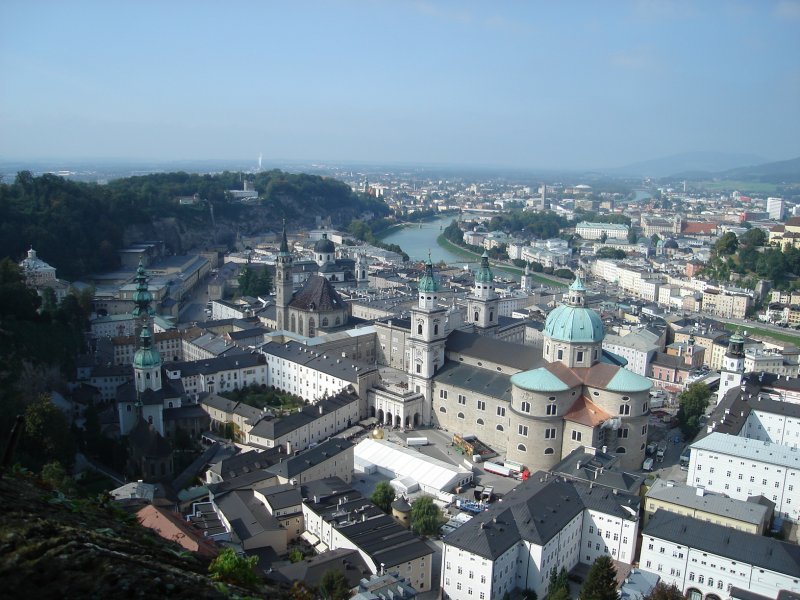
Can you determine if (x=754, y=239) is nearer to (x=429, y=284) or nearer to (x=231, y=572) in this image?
(x=429, y=284)

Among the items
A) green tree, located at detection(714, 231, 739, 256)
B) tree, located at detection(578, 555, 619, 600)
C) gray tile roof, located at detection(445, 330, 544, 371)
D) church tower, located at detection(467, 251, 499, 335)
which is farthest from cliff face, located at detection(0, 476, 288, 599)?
green tree, located at detection(714, 231, 739, 256)

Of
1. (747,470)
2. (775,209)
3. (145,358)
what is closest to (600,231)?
(775,209)

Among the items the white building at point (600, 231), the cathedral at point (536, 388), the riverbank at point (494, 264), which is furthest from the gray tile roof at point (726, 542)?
the white building at point (600, 231)

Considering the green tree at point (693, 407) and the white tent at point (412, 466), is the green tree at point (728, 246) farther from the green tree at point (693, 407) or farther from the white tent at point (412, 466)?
the white tent at point (412, 466)

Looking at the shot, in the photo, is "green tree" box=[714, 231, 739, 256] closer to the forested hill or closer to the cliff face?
the forested hill

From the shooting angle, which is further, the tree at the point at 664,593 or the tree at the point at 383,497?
the tree at the point at 383,497

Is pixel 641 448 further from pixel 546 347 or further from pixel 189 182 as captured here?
pixel 189 182

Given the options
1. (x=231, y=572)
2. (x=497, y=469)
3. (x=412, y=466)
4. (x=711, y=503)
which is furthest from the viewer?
(x=497, y=469)
